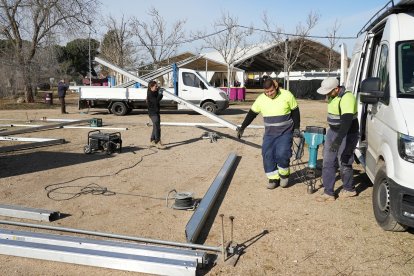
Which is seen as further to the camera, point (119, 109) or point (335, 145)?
point (119, 109)

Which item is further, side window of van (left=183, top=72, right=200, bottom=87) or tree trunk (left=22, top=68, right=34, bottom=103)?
tree trunk (left=22, top=68, right=34, bottom=103)

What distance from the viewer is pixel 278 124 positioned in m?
6.60

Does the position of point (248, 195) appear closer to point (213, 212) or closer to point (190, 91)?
point (213, 212)

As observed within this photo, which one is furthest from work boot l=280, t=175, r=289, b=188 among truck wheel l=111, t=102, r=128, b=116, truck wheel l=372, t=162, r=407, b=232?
truck wheel l=111, t=102, r=128, b=116

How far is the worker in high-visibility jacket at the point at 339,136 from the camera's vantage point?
18.6ft

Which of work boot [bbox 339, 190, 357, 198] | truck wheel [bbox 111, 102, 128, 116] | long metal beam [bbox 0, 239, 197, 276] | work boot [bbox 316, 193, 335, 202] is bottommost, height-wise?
long metal beam [bbox 0, 239, 197, 276]

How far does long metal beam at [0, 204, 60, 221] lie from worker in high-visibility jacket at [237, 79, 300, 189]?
3.49 metres

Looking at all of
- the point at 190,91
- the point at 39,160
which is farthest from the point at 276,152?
the point at 190,91

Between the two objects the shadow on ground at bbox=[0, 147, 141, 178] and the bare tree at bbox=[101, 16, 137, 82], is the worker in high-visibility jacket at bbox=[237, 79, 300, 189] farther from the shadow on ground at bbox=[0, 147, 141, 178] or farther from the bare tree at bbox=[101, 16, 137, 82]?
the bare tree at bbox=[101, 16, 137, 82]

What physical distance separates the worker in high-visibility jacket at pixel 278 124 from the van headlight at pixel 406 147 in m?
2.41

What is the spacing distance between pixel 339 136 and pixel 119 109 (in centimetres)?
1564

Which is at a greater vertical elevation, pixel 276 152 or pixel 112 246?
pixel 276 152

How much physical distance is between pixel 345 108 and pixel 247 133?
7.65m

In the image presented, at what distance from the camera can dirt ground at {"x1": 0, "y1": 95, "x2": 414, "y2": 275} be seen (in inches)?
163
